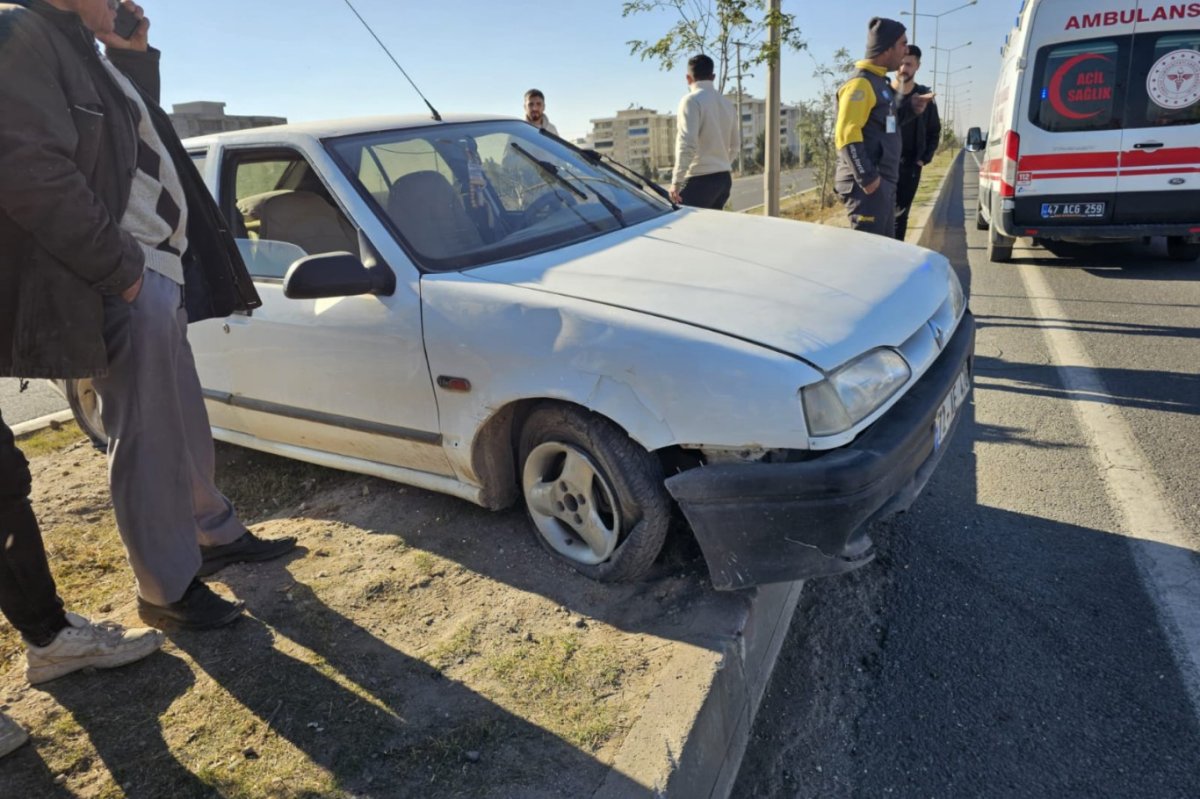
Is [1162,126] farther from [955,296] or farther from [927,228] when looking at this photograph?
[955,296]

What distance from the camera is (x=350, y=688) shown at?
2.29m

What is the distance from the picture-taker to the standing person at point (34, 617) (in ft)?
7.09

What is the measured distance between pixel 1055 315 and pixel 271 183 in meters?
5.71

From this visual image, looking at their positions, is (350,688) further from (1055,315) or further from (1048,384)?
(1055,315)

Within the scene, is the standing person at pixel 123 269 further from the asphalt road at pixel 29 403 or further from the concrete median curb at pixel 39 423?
the asphalt road at pixel 29 403

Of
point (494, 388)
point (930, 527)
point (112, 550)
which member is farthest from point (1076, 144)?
point (112, 550)

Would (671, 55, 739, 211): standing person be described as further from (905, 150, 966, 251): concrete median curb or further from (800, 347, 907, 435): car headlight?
(800, 347, 907, 435): car headlight

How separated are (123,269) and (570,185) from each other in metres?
1.90

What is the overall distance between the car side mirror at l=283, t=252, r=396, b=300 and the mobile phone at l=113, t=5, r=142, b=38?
1044 mm

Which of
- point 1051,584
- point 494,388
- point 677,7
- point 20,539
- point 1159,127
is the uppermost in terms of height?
point 677,7

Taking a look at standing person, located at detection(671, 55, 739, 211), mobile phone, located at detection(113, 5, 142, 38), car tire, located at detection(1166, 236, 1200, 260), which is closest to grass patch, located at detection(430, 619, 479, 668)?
mobile phone, located at detection(113, 5, 142, 38)

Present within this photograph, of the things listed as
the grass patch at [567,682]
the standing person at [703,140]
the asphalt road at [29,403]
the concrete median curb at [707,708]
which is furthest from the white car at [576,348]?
the asphalt road at [29,403]

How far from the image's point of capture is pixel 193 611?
8.45 feet

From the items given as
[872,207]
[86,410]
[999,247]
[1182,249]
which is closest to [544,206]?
[872,207]
